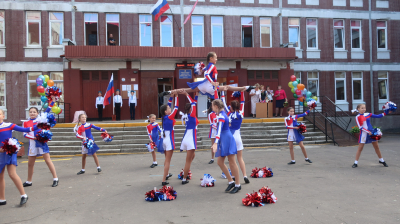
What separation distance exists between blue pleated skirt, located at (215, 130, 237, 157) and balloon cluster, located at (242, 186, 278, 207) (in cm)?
98

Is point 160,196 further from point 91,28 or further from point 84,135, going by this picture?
point 91,28

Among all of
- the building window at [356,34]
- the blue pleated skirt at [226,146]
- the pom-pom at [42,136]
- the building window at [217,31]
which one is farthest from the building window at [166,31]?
the blue pleated skirt at [226,146]

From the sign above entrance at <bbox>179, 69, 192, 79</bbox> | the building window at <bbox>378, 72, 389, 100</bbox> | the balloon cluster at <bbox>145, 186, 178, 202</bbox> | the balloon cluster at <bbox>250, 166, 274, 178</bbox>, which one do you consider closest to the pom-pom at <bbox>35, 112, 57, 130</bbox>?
the balloon cluster at <bbox>145, 186, 178, 202</bbox>

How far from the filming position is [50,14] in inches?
755

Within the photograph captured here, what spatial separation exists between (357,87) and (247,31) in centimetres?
907

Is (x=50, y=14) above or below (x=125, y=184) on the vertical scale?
above

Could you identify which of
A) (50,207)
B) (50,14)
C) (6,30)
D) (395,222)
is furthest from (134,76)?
(395,222)

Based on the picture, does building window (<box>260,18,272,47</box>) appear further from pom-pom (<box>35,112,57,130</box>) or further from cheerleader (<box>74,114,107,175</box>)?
pom-pom (<box>35,112,57,130</box>)

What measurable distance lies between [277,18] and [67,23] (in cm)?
1379

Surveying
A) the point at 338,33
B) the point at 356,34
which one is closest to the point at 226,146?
the point at 338,33

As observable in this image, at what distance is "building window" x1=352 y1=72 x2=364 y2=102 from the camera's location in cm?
2222

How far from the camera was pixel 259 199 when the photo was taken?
512cm

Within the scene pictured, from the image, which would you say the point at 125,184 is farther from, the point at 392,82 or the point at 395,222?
the point at 392,82

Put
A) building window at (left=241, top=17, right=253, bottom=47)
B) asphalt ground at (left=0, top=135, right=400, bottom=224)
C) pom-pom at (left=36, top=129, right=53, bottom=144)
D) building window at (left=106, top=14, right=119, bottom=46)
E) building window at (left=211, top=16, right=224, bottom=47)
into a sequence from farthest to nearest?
building window at (left=241, top=17, right=253, bottom=47), building window at (left=211, top=16, right=224, bottom=47), building window at (left=106, top=14, right=119, bottom=46), pom-pom at (left=36, top=129, right=53, bottom=144), asphalt ground at (left=0, top=135, right=400, bottom=224)
